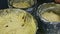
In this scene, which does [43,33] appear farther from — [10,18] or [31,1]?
[31,1]

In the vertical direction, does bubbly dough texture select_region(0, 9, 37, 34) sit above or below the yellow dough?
below

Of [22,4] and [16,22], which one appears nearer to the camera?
[16,22]

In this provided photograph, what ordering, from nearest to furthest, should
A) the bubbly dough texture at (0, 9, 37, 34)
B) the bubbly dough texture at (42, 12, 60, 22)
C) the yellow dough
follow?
the bubbly dough texture at (0, 9, 37, 34) → the bubbly dough texture at (42, 12, 60, 22) → the yellow dough

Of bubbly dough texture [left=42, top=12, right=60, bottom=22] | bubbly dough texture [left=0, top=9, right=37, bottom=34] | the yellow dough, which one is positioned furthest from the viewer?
the yellow dough

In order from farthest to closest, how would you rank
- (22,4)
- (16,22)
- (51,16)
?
(22,4) → (51,16) → (16,22)

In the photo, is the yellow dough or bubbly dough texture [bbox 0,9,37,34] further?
the yellow dough

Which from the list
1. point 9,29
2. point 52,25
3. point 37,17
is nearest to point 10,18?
point 9,29

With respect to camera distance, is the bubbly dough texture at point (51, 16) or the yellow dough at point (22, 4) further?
the yellow dough at point (22, 4)

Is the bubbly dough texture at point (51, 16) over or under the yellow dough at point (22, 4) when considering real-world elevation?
under
